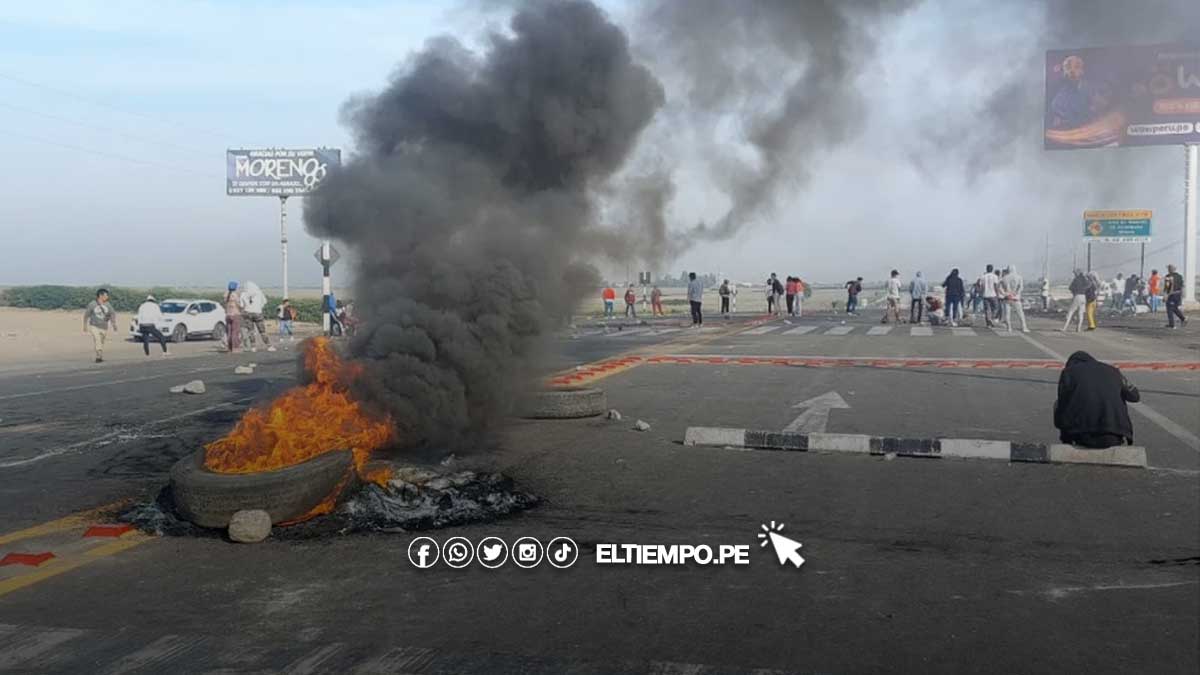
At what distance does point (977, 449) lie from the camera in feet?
25.4

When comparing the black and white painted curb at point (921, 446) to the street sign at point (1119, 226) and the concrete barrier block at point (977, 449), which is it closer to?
the concrete barrier block at point (977, 449)

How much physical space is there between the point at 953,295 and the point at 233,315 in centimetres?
2023

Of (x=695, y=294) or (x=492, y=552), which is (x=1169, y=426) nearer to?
(x=492, y=552)

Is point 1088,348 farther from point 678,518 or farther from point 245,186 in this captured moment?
point 245,186

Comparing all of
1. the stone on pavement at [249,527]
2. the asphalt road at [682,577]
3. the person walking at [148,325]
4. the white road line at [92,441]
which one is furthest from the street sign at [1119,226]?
the stone on pavement at [249,527]

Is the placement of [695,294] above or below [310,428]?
above

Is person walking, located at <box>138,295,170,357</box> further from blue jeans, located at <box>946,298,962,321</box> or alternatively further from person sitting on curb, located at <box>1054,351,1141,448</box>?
blue jeans, located at <box>946,298,962,321</box>

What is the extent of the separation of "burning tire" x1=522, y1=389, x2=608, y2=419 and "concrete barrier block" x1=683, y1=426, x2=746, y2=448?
1738mm

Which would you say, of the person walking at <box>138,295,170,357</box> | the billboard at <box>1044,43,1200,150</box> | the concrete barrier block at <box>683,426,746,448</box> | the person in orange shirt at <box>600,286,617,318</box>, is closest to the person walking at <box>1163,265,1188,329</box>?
the billboard at <box>1044,43,1200,150</box>

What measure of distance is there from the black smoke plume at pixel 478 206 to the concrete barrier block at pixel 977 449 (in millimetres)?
3754

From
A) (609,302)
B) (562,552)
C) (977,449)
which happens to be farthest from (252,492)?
(609,302)

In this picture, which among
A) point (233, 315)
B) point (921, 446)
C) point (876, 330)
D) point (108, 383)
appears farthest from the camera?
point (876, 330)

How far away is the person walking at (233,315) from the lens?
883 inches

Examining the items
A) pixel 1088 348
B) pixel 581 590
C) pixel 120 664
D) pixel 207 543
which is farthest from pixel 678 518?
pixel 1088 348
